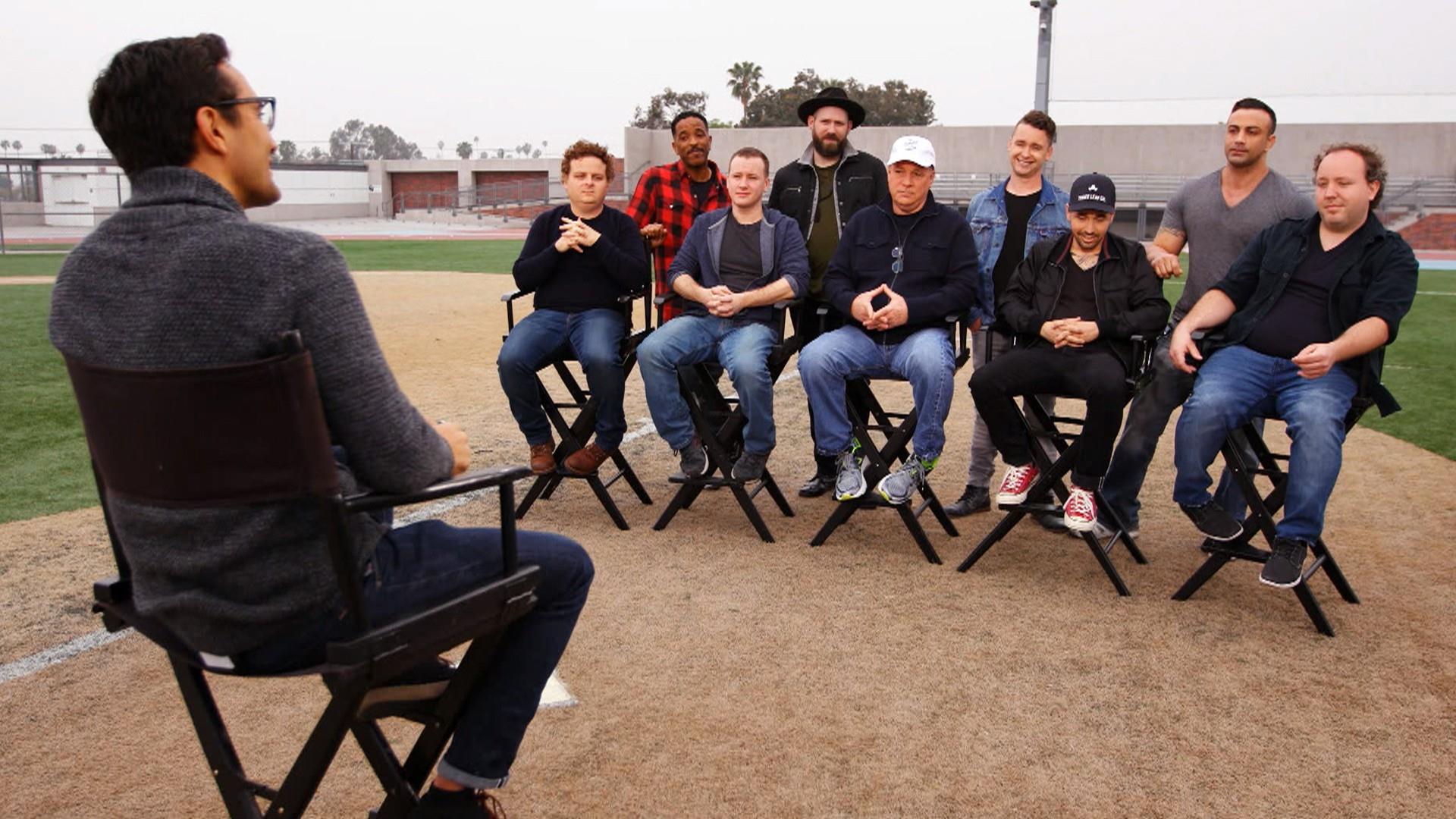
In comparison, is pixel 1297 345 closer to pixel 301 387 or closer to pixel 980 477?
pixel 980 477

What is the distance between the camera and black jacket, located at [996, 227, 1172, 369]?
508 centimetres

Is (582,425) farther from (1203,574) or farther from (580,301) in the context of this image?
(1203,574)

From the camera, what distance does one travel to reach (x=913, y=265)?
18.5ft

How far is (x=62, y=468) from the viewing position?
6.60m

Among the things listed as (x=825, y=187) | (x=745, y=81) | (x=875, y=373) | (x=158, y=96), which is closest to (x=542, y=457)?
(x=875, y=373)

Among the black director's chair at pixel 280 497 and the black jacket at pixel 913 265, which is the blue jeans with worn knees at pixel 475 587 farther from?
the black jacket at pixel 913 265

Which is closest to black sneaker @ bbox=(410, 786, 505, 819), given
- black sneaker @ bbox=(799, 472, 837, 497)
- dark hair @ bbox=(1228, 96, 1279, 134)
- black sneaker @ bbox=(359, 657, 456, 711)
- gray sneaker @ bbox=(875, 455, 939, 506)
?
black sneaker @ bbox=(359, 657, 456, 711)

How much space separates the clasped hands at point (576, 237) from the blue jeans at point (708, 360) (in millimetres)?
553

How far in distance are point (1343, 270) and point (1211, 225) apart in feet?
3.10

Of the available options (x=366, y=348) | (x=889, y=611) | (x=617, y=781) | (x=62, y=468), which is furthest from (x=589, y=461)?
(x=366, y=348)

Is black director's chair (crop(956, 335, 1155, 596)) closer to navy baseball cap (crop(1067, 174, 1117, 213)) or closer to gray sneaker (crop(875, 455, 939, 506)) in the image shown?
gray sneaker (crop(875, 455, 939, 506))

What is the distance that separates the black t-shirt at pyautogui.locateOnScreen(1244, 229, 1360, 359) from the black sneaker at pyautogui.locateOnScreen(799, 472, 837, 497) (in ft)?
7.68

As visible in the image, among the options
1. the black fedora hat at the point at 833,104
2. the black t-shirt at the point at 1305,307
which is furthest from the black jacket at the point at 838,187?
the black t-shirt at the point at 1305,307

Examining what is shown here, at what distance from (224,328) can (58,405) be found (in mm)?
7426
